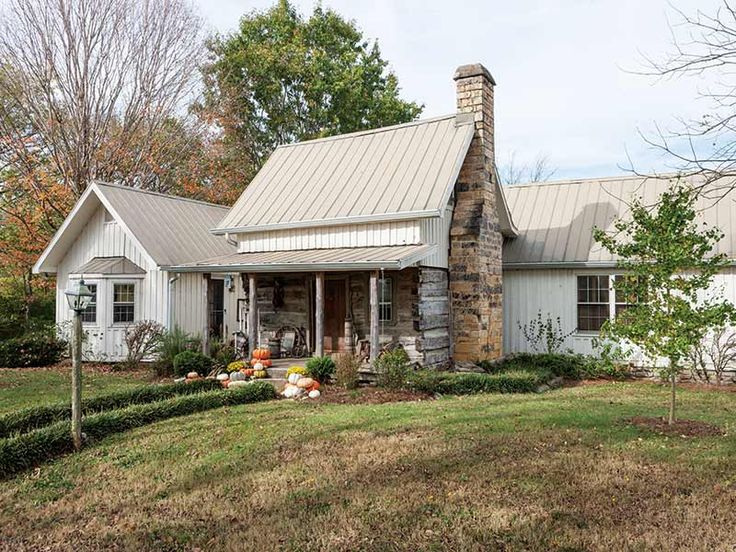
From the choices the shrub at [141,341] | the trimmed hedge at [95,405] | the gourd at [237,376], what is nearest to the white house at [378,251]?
the shrub at [141,341]

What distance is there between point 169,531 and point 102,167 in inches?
820

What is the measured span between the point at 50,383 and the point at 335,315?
6588mm

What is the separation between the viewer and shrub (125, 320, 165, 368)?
16.0m

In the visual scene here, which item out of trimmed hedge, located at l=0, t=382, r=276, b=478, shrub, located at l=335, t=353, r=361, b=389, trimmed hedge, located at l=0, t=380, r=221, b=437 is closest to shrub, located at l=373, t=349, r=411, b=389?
shrub, located at l=335, t=353, r=361, b=389

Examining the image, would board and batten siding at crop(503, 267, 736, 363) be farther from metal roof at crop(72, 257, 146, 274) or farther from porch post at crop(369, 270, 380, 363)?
metal roof at crop(72, 257, 146, 274)

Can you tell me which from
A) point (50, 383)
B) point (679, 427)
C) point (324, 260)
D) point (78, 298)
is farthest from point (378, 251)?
point (50, 383)

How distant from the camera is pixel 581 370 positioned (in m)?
15.1

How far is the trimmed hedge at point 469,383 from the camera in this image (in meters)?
11.6

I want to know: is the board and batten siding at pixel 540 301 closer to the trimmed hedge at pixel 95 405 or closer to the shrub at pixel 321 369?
the shrub at pixel 321 369


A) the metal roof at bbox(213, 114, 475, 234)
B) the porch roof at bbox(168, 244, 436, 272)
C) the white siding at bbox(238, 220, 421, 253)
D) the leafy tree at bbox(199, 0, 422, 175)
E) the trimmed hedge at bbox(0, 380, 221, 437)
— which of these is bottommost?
the trimmed hedge at bbox(0, 380, 221, 437)

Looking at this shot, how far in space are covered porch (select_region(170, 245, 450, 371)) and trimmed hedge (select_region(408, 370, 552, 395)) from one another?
122cm

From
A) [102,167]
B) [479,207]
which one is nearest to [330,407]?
[479,207]

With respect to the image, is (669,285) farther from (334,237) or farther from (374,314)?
(334,237)

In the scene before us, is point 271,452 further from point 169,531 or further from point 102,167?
point 102,167
